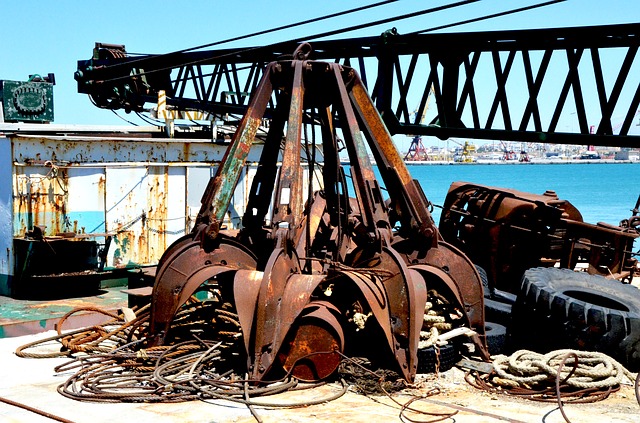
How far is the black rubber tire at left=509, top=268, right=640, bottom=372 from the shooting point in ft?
29.0

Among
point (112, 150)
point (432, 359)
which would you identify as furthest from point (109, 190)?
point (432, 359)

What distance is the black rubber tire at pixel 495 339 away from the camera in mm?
9281

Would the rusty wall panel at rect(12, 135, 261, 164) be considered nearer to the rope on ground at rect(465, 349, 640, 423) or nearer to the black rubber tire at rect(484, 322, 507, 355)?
the black rubber tire at rect(484, 322, 507, 355)

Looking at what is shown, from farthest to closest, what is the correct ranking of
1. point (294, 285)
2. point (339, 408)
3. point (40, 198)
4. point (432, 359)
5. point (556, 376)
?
point (40, 198), point (432, 359), point (294, 285), point (556, 376), point (339, 408)

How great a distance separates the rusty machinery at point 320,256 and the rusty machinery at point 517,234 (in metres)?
2.97

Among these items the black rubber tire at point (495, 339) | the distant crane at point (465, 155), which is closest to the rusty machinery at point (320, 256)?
the black rubber tire at point (495, 339)

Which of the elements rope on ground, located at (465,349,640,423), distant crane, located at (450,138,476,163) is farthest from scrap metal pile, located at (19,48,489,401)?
distant crane, located at (450,138,476,163)

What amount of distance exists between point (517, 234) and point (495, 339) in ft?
11.4

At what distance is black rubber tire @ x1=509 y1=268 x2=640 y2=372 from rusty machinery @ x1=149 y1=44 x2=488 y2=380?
85cm

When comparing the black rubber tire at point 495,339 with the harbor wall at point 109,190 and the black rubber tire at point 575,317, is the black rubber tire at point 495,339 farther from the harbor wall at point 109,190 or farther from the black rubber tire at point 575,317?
the harbor wall at point 109,190

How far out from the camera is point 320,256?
1027 cm

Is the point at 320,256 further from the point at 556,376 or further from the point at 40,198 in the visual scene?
the point at 40,198

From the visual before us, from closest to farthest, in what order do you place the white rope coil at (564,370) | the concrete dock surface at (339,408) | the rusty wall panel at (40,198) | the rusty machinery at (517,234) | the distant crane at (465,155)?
the concrete dock surface at (339,408)
the white rope coil at (564,370)
the rusty machinery at (517,234)
the rusty wall panel at (40,198)
the distant crane at (465,155)

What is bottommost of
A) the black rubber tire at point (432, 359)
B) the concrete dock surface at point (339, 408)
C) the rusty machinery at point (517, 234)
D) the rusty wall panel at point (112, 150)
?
the concrete dock surface at point (339, 408)
